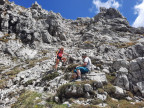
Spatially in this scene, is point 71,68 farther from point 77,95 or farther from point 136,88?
point 136,88

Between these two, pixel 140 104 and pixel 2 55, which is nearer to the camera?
pixel 140 104

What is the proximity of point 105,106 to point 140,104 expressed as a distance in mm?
2260

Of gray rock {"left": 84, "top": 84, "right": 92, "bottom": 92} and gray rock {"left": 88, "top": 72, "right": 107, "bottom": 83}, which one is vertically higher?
gray rock {"left": 88, "top": 72, "right": 107, "bottom": 83}

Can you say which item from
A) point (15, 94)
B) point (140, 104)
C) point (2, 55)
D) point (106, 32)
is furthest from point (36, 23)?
point (140, 104)

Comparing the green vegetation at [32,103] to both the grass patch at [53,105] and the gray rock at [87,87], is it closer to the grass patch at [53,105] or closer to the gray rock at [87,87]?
the grass patch at [53,105]

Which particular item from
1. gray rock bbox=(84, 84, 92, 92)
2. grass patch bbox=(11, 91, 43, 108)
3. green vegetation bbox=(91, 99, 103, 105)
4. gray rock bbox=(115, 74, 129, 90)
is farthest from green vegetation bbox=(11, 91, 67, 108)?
gray rock bbox=(115, 74, 129, 90)

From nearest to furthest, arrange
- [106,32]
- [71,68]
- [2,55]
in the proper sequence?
1. [71,68]
2. [2,55]
3. [106,32]

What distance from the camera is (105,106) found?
19.4 feet

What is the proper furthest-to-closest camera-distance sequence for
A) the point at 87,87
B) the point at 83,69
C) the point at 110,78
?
the point at 110,78, the point at 83,69, the point at 87,87

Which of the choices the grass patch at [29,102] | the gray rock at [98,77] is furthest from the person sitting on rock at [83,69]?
the grass patch at [29,102]

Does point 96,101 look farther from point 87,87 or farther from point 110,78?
point 110,78

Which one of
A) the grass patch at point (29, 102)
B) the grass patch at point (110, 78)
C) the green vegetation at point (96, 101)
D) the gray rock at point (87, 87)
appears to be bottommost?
the grass patch at point (29, 102)

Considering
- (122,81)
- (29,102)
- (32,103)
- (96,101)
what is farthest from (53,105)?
(122,81)

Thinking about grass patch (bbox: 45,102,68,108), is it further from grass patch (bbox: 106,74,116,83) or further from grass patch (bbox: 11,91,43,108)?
grass patch (bbox: 106,74,116,83)
